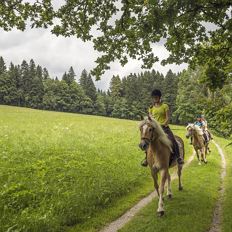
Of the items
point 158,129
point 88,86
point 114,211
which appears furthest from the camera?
point 88,86

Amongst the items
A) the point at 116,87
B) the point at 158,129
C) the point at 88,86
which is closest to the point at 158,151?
the point at 158,129

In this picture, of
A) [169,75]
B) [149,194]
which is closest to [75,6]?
[149,194]

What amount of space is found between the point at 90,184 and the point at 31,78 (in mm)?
97300

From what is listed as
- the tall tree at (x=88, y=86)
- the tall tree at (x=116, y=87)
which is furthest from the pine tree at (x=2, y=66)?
the tall tree at (x=116, y=87)

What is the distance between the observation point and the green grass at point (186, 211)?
912cm

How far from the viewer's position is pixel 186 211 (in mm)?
10477

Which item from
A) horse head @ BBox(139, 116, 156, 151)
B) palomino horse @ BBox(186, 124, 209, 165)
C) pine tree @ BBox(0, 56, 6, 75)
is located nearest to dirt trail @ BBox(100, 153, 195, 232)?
horse head @ BBox(139, 116, 156, 151)

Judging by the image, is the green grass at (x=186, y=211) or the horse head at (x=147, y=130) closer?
the green grass at (x=186, y=211)

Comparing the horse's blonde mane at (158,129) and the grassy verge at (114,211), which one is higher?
the horse's blonde mane at (158,129)

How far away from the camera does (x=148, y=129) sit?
9.96m

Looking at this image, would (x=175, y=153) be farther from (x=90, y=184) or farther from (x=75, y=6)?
(x=75, y=6)

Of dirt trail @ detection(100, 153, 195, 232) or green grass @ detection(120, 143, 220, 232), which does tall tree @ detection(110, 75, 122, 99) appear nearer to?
green grass @ detection(120, 143, 220, 232)

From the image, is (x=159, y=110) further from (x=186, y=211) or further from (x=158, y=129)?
(x=186, y=211)

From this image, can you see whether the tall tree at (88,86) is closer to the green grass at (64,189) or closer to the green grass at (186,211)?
the green grass at (64,189)
